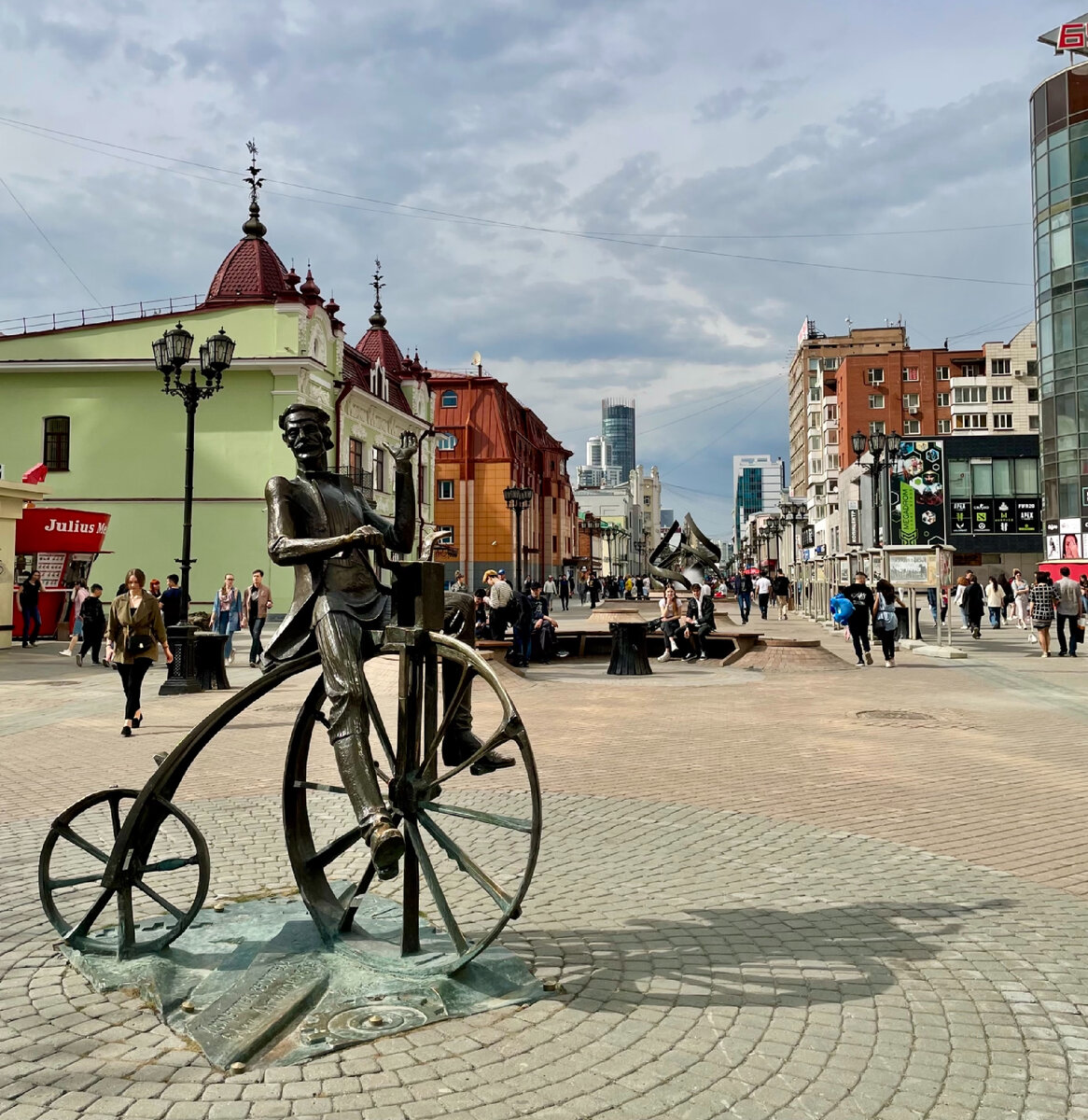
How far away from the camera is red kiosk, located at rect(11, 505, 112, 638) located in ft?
85.0

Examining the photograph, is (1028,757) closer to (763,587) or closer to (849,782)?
(849,782)

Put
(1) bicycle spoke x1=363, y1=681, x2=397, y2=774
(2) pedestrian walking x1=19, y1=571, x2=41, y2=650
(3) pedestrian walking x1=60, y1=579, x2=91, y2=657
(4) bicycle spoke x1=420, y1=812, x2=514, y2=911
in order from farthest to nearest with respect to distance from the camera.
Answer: (2) pedestrian walking x1=19, y1=571, x2=41, y2=650
(3) pedestrian walking x1=60, y1=579, x2=91, y2=657
(1) bicycle spoke x1=363, y1=681, x2=397, y2=774
(4) bicycle spoke x1=420, y1=812, x2=514, y2=911

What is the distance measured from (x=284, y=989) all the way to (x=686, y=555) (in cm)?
3549

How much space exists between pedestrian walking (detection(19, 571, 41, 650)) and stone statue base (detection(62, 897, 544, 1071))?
21.7m

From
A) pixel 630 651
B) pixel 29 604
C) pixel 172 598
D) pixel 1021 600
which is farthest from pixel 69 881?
pixel 1021 600

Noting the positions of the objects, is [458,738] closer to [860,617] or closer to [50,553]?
[860,617]

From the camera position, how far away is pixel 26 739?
10508 millimetres

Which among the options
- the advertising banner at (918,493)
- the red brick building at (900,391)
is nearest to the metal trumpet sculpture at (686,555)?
the advertising banner at (918,493)

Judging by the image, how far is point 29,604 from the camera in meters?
23.7

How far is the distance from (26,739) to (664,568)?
29444 millimetres

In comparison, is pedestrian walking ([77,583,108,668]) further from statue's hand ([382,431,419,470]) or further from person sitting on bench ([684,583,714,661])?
statue's hand ([382,431,419,470])

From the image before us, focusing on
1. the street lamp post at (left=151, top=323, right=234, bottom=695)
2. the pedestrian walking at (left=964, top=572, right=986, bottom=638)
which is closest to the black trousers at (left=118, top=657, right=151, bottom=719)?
the street lamp post at (left=151, top=323, right=234, bottom=695)

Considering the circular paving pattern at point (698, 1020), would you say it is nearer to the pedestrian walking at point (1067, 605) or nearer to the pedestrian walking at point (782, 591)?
the pedestrian walking at point (1067, 605)

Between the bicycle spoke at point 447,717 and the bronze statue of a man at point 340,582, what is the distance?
0.37ft
